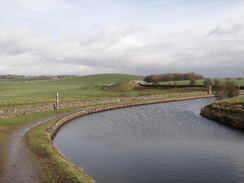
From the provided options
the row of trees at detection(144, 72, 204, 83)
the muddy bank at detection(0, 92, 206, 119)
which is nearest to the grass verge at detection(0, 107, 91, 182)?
the muddy bank at detection(0, 92, 206, 119)

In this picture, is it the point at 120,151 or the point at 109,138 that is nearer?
the point at 120,151

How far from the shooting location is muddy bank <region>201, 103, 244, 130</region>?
38.0 meters

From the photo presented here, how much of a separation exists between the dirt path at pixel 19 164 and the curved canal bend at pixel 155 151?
169 inches

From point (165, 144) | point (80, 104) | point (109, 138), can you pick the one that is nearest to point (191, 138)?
point (165, 144)

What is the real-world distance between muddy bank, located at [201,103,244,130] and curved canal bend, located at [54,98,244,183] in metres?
1.83

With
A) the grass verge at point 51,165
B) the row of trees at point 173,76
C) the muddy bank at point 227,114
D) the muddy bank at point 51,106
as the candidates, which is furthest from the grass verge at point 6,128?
the row of trees at point 173,76

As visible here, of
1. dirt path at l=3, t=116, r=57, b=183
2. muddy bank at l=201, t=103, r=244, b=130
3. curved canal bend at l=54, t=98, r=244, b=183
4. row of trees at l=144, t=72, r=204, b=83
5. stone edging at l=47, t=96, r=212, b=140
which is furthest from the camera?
row of trees at l=144, t=72, r=204, b=83

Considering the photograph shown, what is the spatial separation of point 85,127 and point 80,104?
77.1 feet

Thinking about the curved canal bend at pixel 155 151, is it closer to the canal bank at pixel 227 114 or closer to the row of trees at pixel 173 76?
the canal bank at pixel 227 114

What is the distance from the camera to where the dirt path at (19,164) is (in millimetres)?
16156

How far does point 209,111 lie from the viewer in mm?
49312

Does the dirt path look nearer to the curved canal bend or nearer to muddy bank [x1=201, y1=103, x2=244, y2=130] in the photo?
the curved canal bend

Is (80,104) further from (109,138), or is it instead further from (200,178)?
(200,178)

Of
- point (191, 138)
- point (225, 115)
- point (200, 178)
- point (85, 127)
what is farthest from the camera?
point (225, 115)
